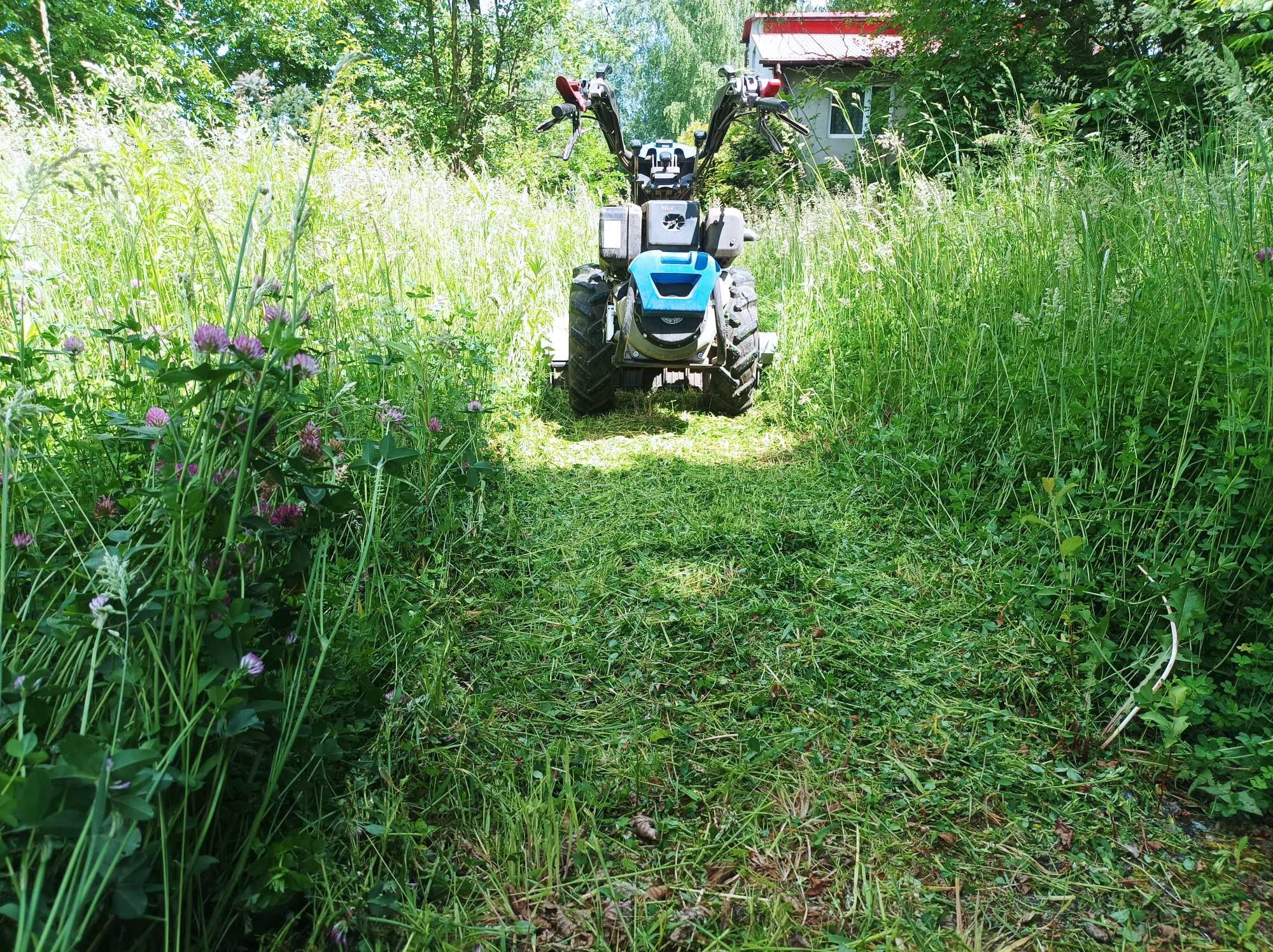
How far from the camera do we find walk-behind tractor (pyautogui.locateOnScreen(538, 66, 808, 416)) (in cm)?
356

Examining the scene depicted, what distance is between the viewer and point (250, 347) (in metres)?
1.16

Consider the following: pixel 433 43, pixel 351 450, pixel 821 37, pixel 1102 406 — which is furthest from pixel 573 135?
pixel 821 37

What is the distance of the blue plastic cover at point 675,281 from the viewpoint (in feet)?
11.4

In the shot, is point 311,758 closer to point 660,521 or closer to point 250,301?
point 250,301

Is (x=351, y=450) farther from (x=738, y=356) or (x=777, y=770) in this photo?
(x=738, y=356)

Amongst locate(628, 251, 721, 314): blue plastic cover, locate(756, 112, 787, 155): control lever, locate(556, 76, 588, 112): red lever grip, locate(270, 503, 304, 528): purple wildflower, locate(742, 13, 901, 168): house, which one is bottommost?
locate(270, 503, 304, 528): purple wildflower

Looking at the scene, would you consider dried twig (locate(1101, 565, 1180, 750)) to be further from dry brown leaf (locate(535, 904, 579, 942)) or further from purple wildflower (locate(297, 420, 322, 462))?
purple wildflower (locate(297, 420, 322, 462))

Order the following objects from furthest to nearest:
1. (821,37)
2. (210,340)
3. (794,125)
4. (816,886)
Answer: (821,37) < (794,125) < (816,886) < (210,340)

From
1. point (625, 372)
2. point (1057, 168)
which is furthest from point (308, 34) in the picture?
point (1057, 168)

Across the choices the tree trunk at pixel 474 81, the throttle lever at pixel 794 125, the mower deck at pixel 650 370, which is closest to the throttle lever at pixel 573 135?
the mower deck at pixel 650 370

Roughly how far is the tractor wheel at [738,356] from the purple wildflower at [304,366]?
2.71 m

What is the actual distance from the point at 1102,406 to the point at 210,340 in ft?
7.29

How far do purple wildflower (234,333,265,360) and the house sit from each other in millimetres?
2902

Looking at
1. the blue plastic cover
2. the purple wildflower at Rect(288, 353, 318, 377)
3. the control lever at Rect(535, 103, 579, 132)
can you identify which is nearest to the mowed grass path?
the purple wildflower at Rect(288, 353, 318, 377)
